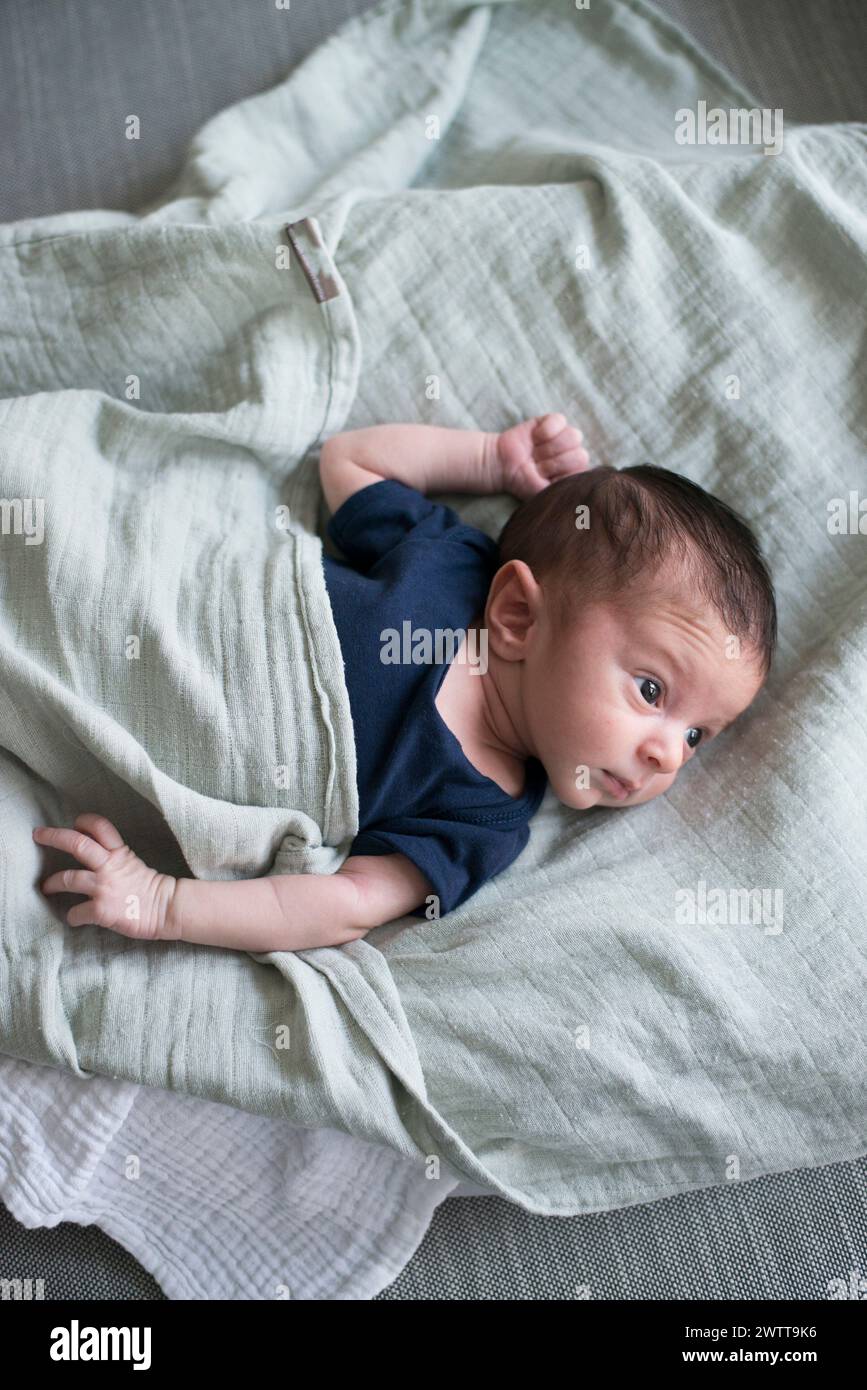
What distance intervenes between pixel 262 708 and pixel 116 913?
225 mm

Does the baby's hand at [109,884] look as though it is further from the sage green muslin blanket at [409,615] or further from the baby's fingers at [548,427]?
the baby's fingers at [548,427]

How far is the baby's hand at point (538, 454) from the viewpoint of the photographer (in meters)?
1.27

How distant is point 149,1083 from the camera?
1040 millimetres

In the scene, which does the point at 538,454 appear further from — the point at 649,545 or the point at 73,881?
the point at 73,881

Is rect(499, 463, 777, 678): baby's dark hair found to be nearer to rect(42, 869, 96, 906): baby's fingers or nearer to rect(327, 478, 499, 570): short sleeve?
rect(327, 478, 499, 570): short sleeve

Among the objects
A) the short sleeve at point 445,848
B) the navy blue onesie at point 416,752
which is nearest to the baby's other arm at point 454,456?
the navy blue onesie at point 416,752

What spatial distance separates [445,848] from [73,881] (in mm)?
344

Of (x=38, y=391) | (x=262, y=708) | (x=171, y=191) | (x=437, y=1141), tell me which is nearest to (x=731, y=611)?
(x=262, y=708)

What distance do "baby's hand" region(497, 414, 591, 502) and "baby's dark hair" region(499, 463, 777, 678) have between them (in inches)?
3.3

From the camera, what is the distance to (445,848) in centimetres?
113

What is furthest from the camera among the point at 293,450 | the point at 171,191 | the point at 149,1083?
the point at 171,191

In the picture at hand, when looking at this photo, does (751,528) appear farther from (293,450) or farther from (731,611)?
(293,450)

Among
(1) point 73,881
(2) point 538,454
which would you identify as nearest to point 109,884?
(1) point 73,881
